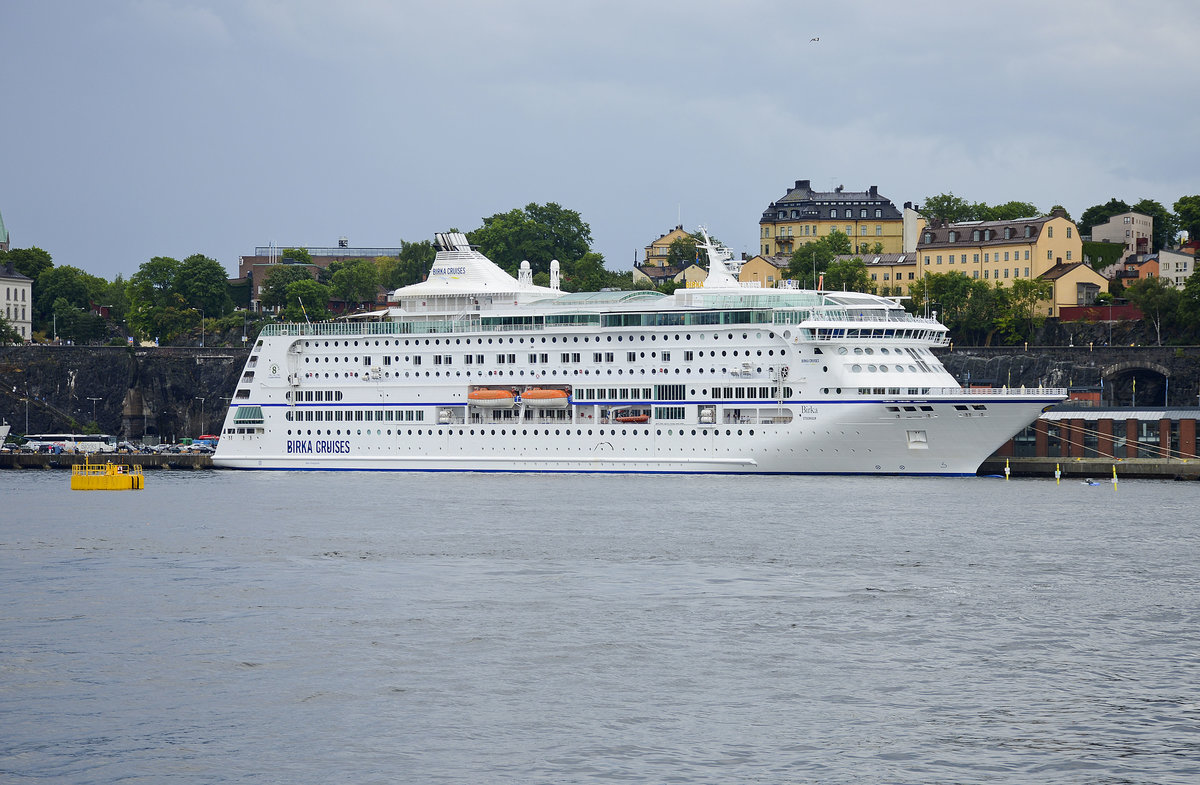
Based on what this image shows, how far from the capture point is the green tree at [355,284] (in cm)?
11988

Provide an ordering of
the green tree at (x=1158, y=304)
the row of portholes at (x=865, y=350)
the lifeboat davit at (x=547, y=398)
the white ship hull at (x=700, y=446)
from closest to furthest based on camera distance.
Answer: the white ship hull at (x=700, y=446), the row of portholes at (x=865, y=350), the lifeboat davit at (x=547, y=398), the green tree at (x=1158, y=304)

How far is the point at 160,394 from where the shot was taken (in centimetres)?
9462

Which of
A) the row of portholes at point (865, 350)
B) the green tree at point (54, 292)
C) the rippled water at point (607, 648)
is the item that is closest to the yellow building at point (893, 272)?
the row of portholes at point (865, 350)

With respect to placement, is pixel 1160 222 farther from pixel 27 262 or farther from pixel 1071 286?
pixel 27 262

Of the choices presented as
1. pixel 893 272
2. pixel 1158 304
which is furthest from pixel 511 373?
pixel 893 272

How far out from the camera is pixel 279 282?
117562 mm

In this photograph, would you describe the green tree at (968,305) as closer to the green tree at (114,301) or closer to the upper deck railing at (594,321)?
the upper deck railing at (594,321)

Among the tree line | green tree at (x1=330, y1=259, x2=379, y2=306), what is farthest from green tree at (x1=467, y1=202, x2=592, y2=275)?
green tree at (x1=330, y1=259, x2=379, y2=306)

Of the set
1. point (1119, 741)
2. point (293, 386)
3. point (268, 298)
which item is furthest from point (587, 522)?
point (268, 298)

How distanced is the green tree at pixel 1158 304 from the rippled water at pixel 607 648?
145 feet

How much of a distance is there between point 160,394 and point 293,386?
34.1m

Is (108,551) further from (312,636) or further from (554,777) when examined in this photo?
(554,777)

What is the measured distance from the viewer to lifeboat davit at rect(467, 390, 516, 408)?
197 feet

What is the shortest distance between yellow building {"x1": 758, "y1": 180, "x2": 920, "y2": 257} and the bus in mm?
56651
